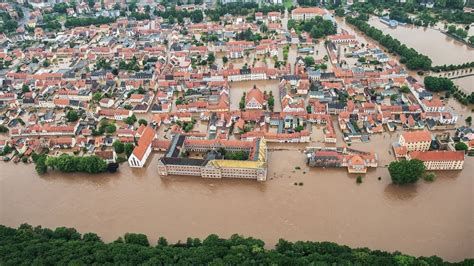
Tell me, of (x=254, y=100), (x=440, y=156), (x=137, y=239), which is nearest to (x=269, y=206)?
(x=137, y=239)

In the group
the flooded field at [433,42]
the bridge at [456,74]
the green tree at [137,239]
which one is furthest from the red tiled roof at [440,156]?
the flooded field at [433,42]

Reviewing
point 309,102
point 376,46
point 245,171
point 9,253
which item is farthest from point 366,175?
point 376,46

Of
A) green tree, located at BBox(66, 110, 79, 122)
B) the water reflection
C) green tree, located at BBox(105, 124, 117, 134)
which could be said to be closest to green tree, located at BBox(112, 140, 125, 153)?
green tree, located at BBox(105, 124, 117, 134)

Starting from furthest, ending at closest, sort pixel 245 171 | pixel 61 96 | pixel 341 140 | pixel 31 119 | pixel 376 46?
pixel 376 46 → pixel 61 96 → pixel 31 119 → pixel 341 140 → pixel 245 171

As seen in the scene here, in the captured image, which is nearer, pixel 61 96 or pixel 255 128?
pixel 255 128

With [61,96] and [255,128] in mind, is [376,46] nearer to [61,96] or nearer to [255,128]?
[255,128]

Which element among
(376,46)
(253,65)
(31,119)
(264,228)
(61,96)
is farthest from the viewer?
(376,46)
